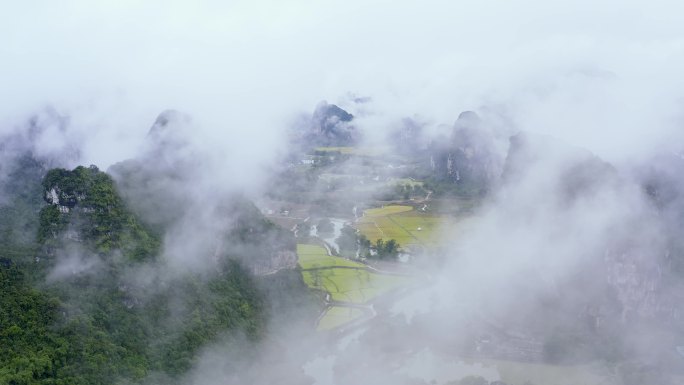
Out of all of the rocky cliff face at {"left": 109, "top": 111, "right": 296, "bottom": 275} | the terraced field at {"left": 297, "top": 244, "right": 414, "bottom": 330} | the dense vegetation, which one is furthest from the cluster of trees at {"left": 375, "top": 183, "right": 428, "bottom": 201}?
the dense vegetation

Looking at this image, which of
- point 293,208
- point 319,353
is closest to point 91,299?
point 319,353

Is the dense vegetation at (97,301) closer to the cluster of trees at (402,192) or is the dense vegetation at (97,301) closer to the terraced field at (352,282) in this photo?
the terraced field at (352,282)

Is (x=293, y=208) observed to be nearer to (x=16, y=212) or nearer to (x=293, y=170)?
(x=293, y=170)

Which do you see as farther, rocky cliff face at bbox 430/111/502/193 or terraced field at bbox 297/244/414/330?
rocky cliff face at bbox 430/111/502/193

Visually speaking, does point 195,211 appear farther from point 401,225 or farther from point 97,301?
point 401,225

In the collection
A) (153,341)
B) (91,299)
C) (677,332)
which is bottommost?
(677,332)

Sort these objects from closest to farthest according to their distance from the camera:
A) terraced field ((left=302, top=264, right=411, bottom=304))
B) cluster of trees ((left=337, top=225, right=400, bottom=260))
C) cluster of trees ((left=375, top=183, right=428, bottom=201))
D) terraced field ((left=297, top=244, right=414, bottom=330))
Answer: terraced field ((left=297, top=244, right=414, bottom=330)), terraced field ((left=302, top=264, right=411, bottom=304)), cluster of trees ((left=337, top=225, right=400, bottom=260)), cluster of trees ((left=375, top=183, right=428, bottom=201))

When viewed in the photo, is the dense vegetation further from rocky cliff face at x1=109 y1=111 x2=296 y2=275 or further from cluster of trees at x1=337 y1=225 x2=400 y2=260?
cluster of trees at x1=337 y1=225 x2=400 y2=260

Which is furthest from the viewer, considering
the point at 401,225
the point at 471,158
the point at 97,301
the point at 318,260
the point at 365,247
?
the point at 471,158

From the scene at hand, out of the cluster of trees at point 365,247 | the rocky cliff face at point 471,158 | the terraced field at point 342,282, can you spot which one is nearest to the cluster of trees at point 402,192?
the rocky cliff face at point 471,158

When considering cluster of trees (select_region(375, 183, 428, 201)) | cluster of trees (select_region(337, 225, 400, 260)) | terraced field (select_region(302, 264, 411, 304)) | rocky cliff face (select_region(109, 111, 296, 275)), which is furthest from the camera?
cluster of trees (select_region(375, 183, 428, 201))

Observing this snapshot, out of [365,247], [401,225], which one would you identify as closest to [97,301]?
[365,247]
